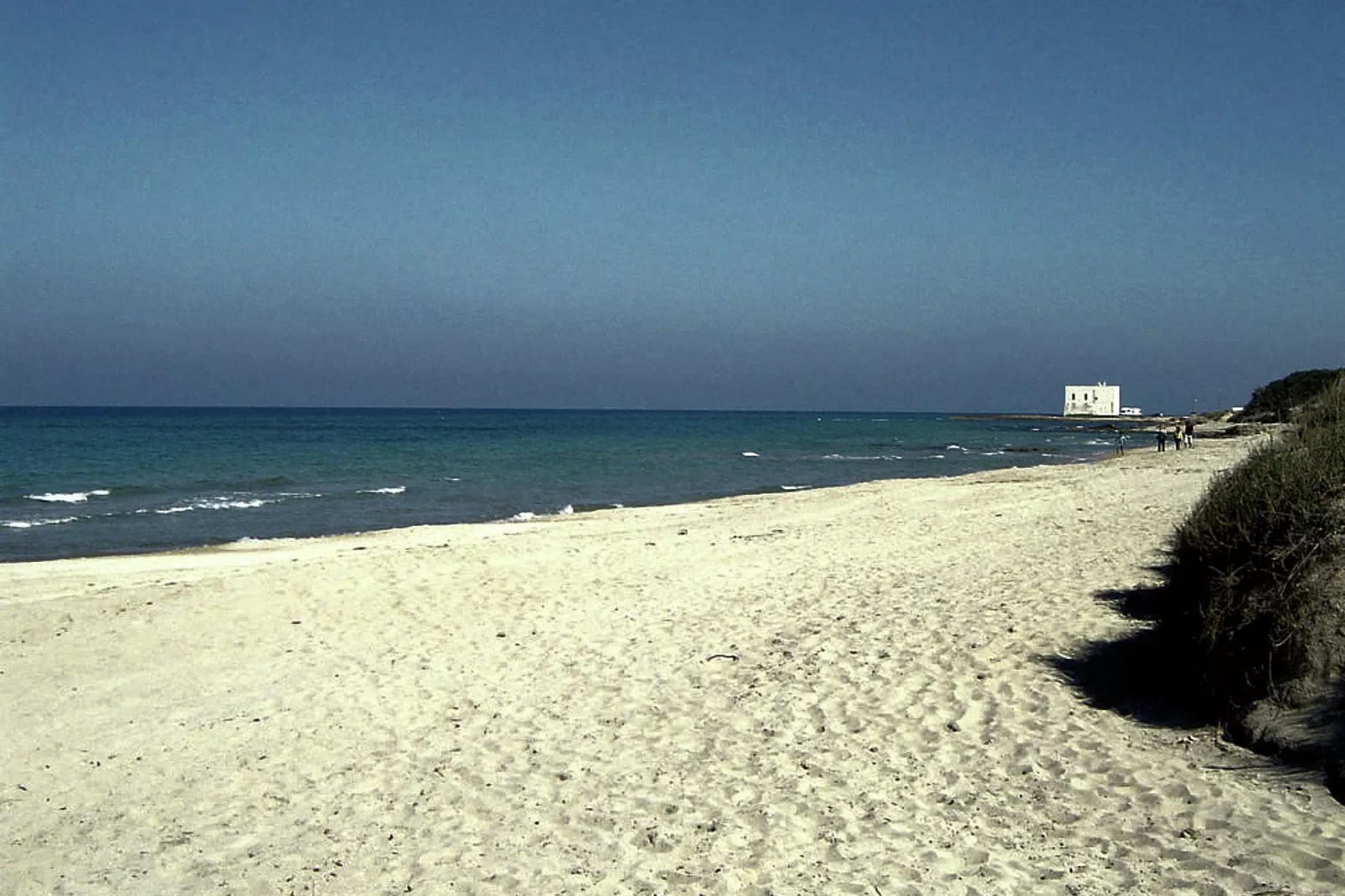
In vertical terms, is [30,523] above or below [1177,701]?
below

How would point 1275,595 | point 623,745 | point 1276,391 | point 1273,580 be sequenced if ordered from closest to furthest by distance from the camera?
1. point 1275,595
2. point 1273,580
3. point 623,745
4. point 1276,391

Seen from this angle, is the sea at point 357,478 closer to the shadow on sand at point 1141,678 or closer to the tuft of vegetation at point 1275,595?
the shadow on sand at point 1141,678

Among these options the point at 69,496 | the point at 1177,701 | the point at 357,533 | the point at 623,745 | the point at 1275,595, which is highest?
the point at 1275,595

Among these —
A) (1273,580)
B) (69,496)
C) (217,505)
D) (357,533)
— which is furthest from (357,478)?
(1273,580)

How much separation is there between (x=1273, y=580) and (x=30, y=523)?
24.2m

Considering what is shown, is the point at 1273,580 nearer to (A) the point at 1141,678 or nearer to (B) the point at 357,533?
(A) the point at 1141,678

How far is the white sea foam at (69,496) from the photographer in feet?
85.4

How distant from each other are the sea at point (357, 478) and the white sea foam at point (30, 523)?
0.04m

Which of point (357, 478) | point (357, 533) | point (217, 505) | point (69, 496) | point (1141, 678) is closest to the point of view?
point (1141, 678)

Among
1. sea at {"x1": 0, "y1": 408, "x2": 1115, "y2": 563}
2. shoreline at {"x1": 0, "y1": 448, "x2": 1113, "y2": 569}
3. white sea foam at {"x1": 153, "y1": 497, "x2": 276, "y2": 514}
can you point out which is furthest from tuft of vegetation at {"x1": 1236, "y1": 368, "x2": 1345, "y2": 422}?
white sea foam at {"x1": 153, "y1": 497, "x2": 276, "y2": 514}

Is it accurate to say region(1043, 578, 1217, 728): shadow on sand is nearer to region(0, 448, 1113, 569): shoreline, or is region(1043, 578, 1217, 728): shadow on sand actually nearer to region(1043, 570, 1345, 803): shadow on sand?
region(1043, 570, 1345, 803): shadow on sand

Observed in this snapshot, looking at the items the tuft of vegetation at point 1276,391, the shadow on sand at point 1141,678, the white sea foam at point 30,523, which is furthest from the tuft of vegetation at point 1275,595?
the tuft of vegetation at point 1276,391

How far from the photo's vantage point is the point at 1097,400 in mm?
145375

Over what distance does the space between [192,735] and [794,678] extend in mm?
4284
